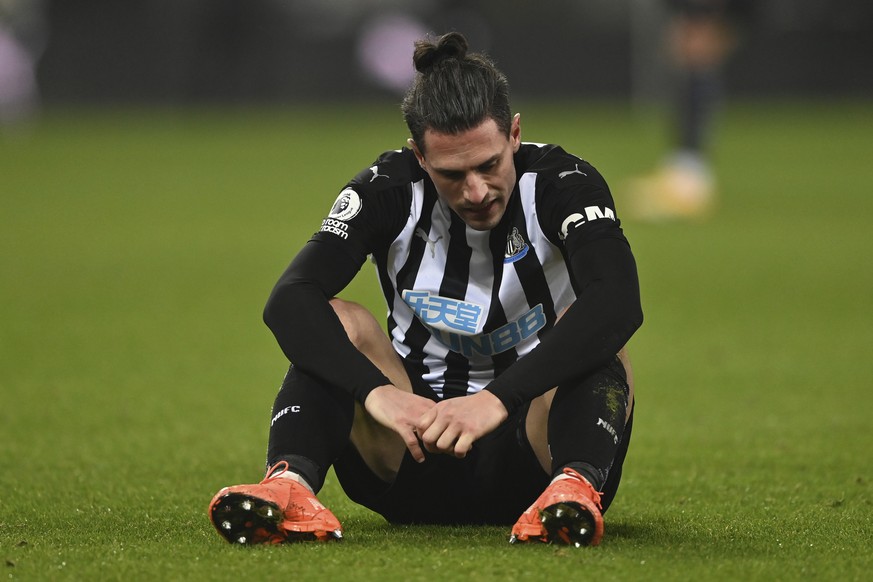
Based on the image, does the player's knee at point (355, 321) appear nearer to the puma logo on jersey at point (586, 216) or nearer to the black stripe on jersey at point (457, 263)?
the black stripe on jersey at point (457, 263)

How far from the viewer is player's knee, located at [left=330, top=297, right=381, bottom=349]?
3195 millimetres

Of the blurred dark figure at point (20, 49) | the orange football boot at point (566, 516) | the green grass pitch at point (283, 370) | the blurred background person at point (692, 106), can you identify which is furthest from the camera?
the blurred dark figure at point (20, 49)

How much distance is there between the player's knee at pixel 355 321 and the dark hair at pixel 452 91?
1.33 feet

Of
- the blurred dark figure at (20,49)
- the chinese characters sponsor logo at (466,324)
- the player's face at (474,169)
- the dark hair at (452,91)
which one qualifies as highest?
the blurred dark figure at (20,49)

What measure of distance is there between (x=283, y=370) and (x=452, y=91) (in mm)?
3000

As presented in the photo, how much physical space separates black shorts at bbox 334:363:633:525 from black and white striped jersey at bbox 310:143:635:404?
239 mm

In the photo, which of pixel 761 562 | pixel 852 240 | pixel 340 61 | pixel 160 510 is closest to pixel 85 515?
pixel 160 510

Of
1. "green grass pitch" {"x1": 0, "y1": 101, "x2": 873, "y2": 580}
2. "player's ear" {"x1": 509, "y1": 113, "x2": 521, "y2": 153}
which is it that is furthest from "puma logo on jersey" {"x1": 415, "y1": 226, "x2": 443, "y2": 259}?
"green grass pitch" {"x1": 0, "y1": 101, "x2": 873, "y2": 580}

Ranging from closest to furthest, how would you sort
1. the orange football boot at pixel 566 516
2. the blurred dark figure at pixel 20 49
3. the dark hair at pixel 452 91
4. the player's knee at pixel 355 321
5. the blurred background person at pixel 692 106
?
the orange football boot at pixel 566 516
the dark hair at pixel 452 91
the player's knee at pixel 355 321
the blurred background person at pixel 692 106
the blurred dark figure at pixel 20 49

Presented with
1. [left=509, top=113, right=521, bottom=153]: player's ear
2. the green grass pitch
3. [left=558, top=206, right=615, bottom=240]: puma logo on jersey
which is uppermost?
[left=509, top=113, right=521, bottom=153]: player's ear

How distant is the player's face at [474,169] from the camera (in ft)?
10.1

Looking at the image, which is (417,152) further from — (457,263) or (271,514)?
(271,514)

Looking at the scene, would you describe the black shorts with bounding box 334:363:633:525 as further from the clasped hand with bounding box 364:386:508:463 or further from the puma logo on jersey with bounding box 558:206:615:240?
the puma logo on jersey with bounding box 558:206:615:240

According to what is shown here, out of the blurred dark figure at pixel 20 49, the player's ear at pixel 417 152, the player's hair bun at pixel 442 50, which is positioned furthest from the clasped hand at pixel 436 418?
the blurred dark figure at pixel 20 49
